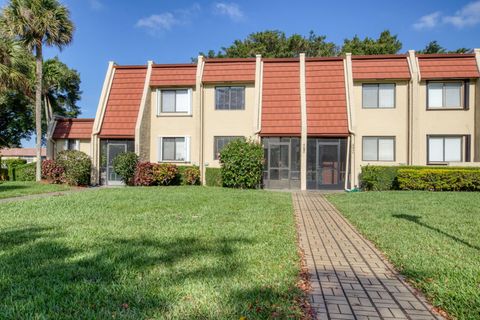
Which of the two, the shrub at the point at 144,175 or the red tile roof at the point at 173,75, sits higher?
the red tile roof at the point at 173,75

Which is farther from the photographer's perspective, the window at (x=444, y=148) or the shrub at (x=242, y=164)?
the window at (x=444, y=148)

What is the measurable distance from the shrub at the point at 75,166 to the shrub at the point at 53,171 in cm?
28

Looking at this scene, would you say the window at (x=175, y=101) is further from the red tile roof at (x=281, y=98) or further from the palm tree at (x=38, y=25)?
the palm tree at (x=38, y=25)

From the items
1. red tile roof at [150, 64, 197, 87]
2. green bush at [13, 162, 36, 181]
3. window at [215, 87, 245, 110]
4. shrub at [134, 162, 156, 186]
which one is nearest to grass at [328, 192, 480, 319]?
window at [215, 87, 245, 110]

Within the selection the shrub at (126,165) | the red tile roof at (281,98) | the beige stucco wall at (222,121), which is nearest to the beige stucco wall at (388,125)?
the red tile roof at (281,98)

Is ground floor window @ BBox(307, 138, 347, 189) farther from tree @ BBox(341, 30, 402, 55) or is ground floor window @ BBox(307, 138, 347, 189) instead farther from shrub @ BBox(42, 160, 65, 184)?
tree @ BBox(341, 30, 402, 55)

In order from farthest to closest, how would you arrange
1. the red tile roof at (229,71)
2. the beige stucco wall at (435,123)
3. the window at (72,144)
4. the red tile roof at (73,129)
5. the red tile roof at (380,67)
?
the window at (72,144), the red tile roof at (73,129), the red tile roof at (229,71), the red tile roof at (380,67), the beige stucco wall at (435,123)

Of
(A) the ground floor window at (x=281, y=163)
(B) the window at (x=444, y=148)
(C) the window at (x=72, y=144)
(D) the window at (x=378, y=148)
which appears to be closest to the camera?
(B) the window at (x=444, y=148)

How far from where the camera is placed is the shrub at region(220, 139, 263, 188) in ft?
62.0

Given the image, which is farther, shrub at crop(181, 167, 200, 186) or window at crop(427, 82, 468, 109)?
shrub at crop(181, 167, 200, 186)

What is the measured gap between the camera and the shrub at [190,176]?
20.7 m

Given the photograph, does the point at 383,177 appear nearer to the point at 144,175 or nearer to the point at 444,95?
the point at 444,95

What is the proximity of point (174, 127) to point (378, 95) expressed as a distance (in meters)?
13.0

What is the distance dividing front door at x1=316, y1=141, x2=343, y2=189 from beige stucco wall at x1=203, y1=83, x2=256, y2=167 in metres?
4.50
